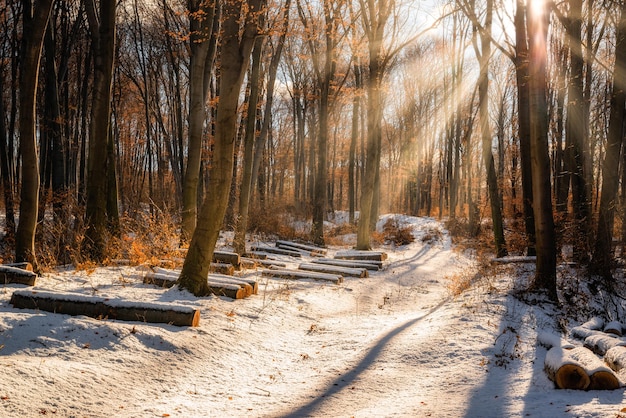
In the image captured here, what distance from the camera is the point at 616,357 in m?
4.07

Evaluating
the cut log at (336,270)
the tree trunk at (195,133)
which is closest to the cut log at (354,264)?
the cut log at (336,270)

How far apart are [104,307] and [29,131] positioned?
141 inches

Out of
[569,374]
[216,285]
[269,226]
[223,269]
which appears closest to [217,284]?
[216,285]

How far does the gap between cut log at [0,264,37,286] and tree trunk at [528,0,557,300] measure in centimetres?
776

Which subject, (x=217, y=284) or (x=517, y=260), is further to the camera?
(x=517, y=260)

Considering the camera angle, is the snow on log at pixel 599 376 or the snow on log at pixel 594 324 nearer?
the snow on log at pixel 599 376

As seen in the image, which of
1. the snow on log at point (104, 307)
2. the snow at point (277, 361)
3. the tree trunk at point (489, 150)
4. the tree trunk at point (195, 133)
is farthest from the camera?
the tree trunk at point (489, 150)

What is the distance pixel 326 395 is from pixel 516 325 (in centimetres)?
321

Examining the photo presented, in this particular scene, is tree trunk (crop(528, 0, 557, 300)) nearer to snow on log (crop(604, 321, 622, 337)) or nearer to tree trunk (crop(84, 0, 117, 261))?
snow on log (crop(604, 321, 622, 337))

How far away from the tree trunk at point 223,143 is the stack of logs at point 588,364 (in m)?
4.64

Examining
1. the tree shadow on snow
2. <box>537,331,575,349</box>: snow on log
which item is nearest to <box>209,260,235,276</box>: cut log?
the tree shadow on snow

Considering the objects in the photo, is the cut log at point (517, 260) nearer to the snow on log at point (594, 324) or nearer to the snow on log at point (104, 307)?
the snow on log at point (594, 324)

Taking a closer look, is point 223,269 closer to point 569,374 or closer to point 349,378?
point 349,378

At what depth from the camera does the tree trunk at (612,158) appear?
8141 mm
